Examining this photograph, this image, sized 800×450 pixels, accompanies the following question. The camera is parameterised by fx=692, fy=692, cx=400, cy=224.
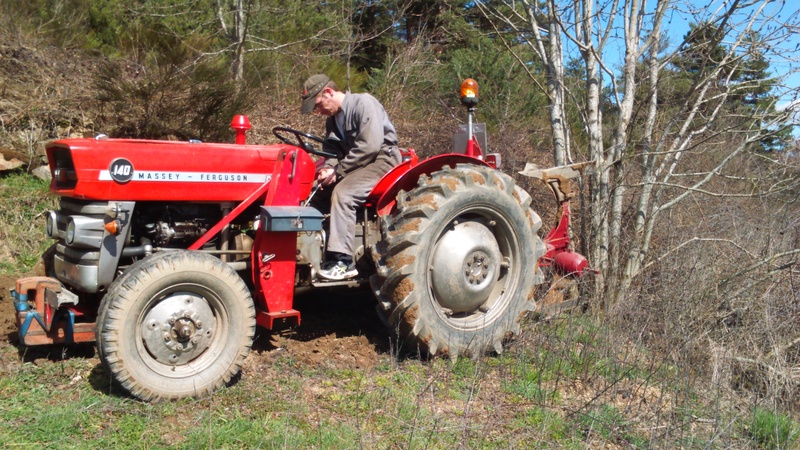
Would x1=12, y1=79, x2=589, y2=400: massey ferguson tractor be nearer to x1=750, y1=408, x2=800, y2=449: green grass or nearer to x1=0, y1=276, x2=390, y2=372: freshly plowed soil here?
x1=0, y1=276, x2=390, y2=372: freshly plowed soil

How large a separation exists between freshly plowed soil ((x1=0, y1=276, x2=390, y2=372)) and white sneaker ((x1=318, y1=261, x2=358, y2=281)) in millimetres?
468

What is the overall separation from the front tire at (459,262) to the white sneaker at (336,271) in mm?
194

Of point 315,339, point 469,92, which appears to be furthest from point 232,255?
point 469,92

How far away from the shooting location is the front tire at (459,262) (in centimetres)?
455

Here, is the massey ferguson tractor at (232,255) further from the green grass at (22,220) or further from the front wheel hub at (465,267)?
the green grass at (22,220)

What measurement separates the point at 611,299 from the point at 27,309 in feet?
15.5

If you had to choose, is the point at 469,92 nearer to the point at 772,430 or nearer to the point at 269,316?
the point at 269,316

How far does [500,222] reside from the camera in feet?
16.8

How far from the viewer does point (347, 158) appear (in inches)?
190

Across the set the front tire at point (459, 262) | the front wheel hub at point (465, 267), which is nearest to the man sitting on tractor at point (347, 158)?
the front tire at point (459, 262)

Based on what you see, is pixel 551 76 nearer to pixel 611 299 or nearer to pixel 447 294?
pixel 611 299

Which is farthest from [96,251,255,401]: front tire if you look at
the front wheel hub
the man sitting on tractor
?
the front wheel hub

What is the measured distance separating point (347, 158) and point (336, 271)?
0.80 metres

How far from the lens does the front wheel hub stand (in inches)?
190
